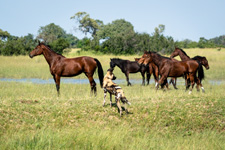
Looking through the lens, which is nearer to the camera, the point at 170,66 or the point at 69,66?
the point at 69,66

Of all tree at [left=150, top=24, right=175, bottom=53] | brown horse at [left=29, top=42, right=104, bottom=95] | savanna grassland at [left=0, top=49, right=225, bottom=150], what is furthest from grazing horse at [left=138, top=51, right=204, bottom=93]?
tree at [left=150, top=24, right=175, bottom=53]

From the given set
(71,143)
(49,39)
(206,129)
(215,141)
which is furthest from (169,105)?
(49,39)

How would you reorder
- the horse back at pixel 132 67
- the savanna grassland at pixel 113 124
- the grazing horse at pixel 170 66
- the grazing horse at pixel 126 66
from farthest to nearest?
1. the horse back at pixel 132 67
2. the grazing horse at pixel 126 66
3. the grazing horse at pixel 170 66
4. the savanna grassland at pixel 113 124

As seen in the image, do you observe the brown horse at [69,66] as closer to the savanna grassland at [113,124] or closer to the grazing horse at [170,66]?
the grazing horse at [170,66]

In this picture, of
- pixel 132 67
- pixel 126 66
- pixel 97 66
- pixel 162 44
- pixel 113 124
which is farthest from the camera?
pixel 162 44

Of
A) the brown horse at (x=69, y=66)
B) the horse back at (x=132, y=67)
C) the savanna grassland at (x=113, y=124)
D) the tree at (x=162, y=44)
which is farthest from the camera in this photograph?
the tree at (x=162, y=44)

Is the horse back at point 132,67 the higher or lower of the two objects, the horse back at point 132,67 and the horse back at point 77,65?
the lower

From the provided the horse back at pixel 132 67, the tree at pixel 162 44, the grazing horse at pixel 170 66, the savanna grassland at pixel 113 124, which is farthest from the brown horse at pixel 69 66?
the tree at pixel 162 44

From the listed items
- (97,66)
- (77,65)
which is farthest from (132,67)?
(77,65)

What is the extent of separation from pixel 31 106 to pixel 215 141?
5167 mm

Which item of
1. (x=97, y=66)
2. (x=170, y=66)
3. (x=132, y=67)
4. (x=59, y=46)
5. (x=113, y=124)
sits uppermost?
(x=59, y=46)

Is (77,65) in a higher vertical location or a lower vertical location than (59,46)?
lower

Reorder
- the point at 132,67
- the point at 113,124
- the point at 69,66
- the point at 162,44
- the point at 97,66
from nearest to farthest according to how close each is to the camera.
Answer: the point at 113,124, the point at 69,66, the point at 97,66, the point at 132,67, the point at 162,44

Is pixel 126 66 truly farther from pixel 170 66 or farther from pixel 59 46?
pixel 59 46
